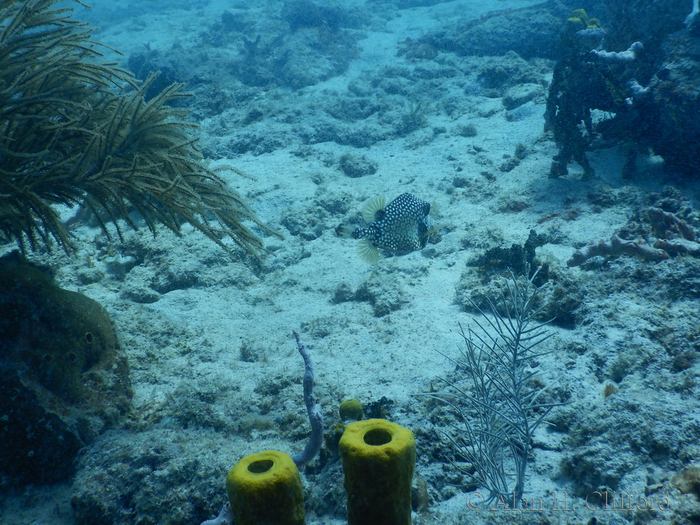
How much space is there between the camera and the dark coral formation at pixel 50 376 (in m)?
2.16

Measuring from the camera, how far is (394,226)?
383 centimetres

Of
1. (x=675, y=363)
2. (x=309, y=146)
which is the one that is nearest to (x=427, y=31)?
(x=309, y=146)

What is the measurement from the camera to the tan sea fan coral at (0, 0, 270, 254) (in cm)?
260

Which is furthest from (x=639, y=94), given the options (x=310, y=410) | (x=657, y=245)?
(x=310, y=410)

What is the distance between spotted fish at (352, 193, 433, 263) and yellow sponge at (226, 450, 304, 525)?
8.56 ft

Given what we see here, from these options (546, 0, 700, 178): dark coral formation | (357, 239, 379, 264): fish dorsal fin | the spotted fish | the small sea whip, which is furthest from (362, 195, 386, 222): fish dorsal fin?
(546, 0, 700, 178): dark coral formation

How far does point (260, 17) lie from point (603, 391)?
23463 mm

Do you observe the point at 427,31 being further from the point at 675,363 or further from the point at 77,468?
the point at 77,468

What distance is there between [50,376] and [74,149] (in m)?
1.88

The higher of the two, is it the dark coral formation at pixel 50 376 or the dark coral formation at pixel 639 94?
the dark coral formation at pixel 639 94

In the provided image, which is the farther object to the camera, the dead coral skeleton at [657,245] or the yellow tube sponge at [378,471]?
the dead coral skeleton at [657,245]

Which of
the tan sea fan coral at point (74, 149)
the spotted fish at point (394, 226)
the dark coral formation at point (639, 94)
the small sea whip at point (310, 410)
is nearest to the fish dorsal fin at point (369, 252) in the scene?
the spotted fish at point (394, 226)

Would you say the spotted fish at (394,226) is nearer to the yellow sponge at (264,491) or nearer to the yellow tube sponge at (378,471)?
the yellow tube sponge at (378,471)

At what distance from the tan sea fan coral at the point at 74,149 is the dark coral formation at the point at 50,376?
458 millimetres
